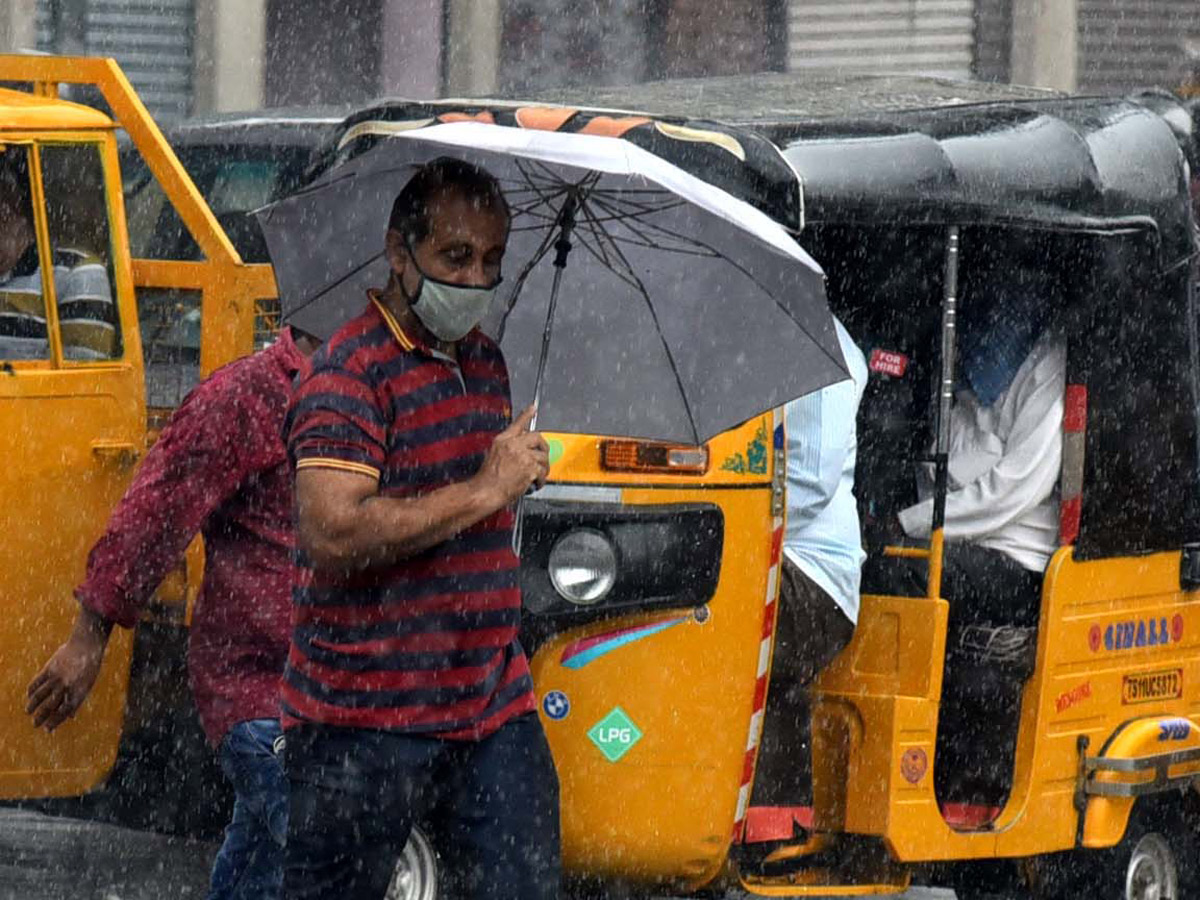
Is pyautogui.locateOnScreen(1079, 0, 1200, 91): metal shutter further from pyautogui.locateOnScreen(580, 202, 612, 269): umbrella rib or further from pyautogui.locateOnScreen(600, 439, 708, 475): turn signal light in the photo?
pyautogui.locateOnScreen(580, 202, 612, 269): umbrella rib

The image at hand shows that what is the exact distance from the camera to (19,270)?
21.2 ft

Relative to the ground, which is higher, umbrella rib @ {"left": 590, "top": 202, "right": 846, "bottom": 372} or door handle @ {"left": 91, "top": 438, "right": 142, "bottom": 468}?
umbrella rib @ {"left": 590, "top": 202, "right": 846, "bottom": 372}

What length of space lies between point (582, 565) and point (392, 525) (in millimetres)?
1502

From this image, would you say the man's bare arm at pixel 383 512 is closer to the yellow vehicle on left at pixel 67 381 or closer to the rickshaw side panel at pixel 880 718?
the yellow vehicle on left at pixel 67 381

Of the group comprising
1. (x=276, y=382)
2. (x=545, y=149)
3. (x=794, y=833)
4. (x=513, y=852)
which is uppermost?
(x=545, y=149)

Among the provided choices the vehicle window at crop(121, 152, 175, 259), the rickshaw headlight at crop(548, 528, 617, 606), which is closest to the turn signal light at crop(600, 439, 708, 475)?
the rickshaw headlight at crop(548, 528, 617, 606)

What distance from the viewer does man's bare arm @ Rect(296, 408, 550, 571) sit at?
14.2 ft

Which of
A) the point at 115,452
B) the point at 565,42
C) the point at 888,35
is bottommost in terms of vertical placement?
the point at 115,452

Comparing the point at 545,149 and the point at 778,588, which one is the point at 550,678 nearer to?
the point at 778,588

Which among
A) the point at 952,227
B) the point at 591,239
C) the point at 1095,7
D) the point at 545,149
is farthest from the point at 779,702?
the point at 1095,7

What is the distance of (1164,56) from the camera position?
1983 centimetres

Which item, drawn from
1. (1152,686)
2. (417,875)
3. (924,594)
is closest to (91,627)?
(417,875)

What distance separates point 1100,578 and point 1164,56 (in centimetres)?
1378

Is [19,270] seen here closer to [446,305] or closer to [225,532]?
[225,532]
